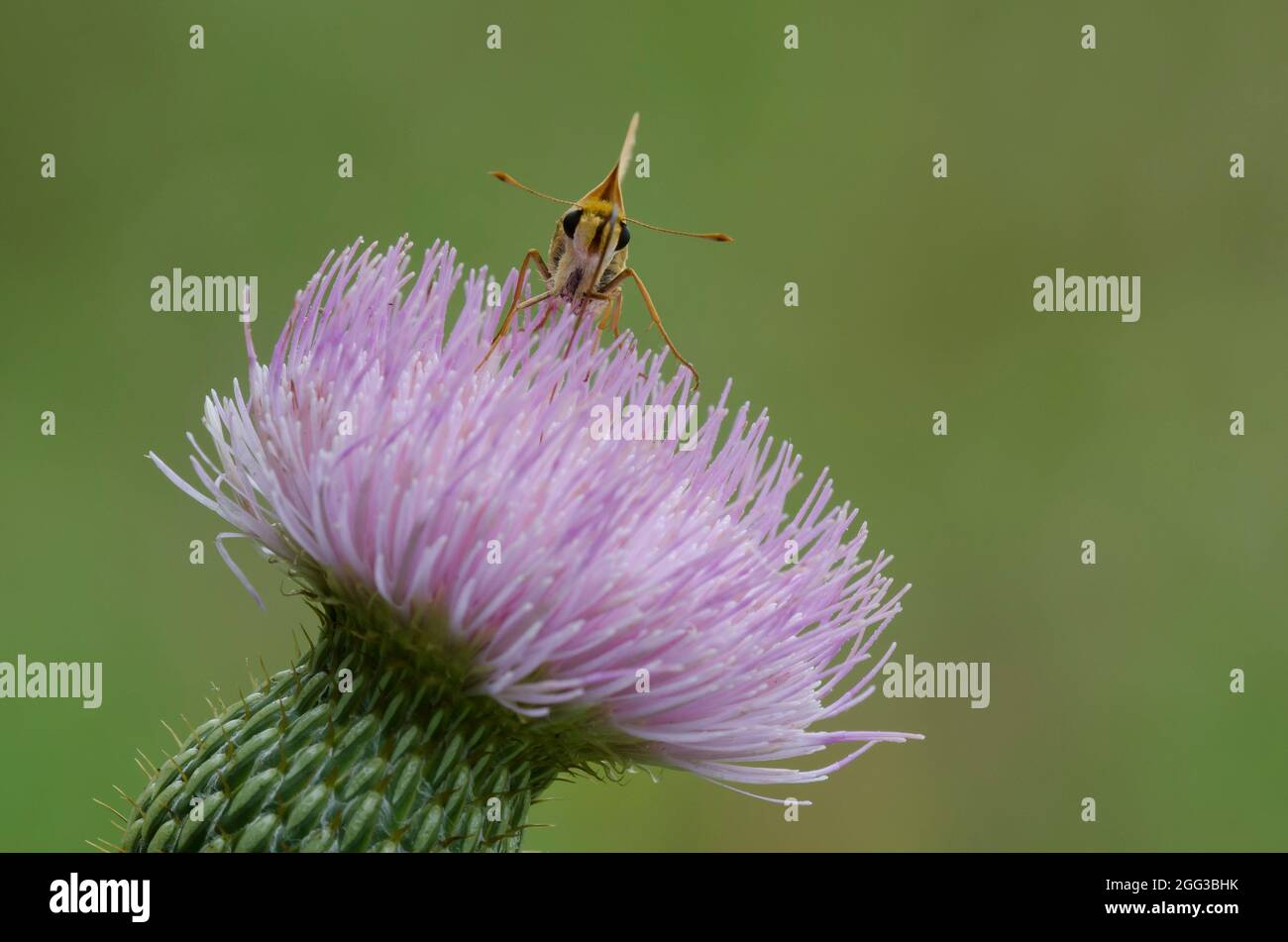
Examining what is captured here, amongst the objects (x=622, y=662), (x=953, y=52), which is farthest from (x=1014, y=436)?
(x=622, y=662)

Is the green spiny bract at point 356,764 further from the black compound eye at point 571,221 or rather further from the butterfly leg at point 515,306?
the black compound eye at point 571,221

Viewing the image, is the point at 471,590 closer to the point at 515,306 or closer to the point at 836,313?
the point at 515,306

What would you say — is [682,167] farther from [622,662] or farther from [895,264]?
[622,662]

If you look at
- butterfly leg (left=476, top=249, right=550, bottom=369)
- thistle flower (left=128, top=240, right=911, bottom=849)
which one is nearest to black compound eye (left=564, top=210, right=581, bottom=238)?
butterfly leg (left=476, top=249, right=550, bottom=369)

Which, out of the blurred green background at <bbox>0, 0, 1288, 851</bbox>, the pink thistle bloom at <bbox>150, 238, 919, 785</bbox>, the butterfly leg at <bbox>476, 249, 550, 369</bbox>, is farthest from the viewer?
the blurred green background at <bbox>0, 0, 1288, 851</bbox>

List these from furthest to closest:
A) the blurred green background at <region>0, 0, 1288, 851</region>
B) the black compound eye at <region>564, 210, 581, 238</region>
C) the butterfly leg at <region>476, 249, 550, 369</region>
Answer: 1. the blurred green background at <region>0, 0, 1288, 851</region>
2. the black compound eye at <region>564, 210, 581, 238</region>
3. the butterfly leg at <region>476, 249, 550, 369</region>

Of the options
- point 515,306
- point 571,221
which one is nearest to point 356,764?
point 515,306

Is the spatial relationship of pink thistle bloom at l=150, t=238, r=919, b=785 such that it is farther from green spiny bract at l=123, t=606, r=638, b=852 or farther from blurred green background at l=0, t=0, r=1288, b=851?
blurred green background at l=0, t=0, r=1288, b=851
